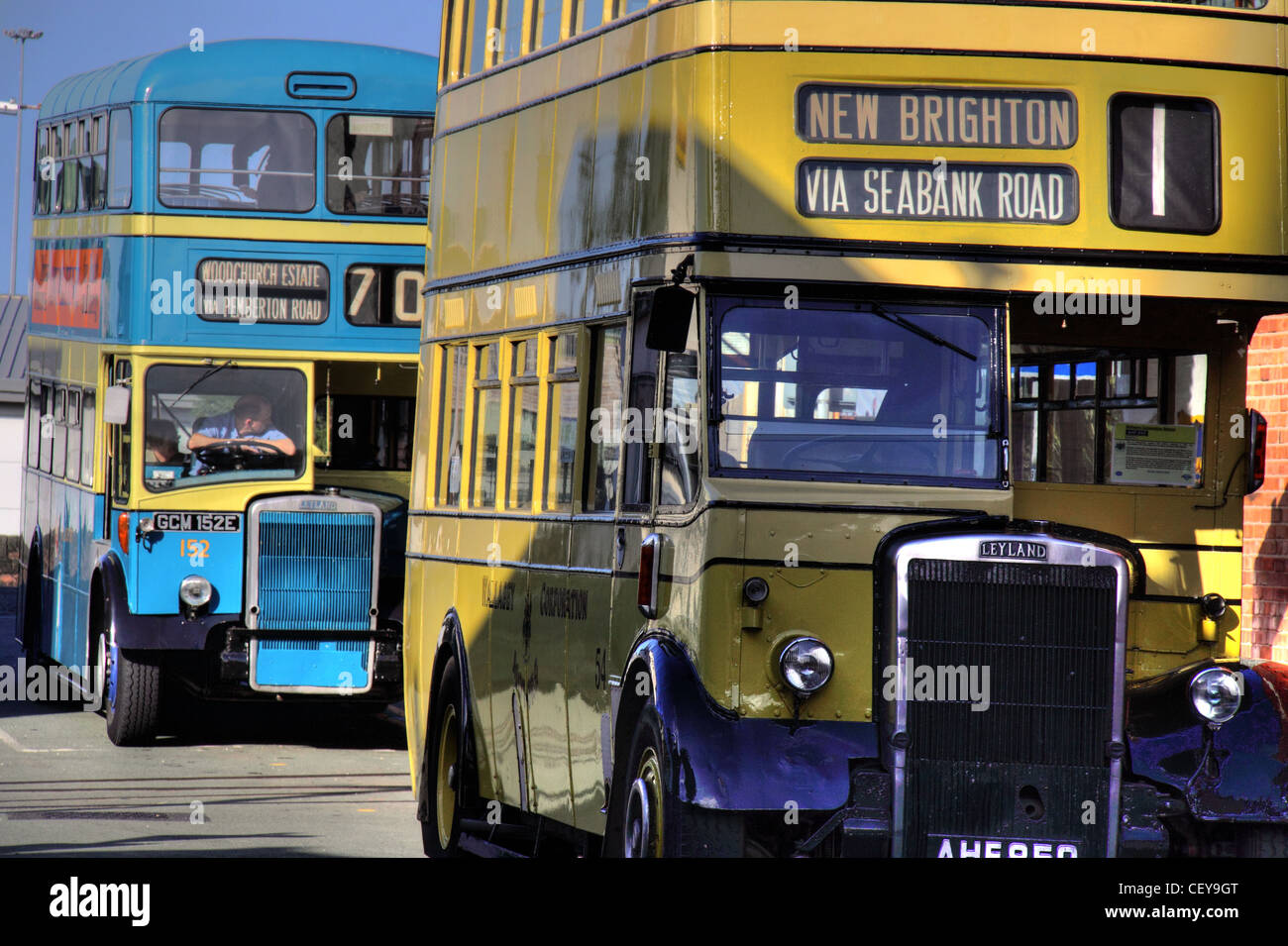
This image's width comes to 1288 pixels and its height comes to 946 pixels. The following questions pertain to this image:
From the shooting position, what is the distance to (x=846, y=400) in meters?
8.61

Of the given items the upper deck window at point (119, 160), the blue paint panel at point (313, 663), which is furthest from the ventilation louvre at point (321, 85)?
the blue paint panel at point (313, 663)

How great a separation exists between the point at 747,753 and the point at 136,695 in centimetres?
1012

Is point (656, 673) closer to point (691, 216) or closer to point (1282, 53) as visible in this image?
point (691, 216)

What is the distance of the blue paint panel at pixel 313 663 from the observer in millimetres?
17641

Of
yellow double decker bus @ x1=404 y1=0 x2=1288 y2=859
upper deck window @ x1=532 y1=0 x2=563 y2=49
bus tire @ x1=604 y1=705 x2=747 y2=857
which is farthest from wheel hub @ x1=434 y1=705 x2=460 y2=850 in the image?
upper deck window @ x1=532 y1=0 x2=563 y2=49

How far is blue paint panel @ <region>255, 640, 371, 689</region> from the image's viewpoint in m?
17.6

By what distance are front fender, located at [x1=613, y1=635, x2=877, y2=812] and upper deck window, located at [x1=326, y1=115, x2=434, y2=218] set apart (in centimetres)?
1032

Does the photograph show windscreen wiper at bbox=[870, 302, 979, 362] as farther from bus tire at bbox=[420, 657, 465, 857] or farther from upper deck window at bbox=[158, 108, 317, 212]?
upper deck window at bbox=[158, 108, 317, 212]

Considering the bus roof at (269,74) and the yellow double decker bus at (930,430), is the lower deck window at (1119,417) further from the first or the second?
the bus roof at (269,74)

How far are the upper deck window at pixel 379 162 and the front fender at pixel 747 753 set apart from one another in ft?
33.9

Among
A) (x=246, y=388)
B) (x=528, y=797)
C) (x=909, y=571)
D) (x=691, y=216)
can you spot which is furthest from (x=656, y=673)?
(x=246, y=388)

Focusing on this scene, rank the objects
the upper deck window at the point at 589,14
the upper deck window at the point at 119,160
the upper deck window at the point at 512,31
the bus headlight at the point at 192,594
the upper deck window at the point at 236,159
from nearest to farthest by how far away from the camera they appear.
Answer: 1. the upper deck window at the point at 589,14
2. the upper deck window at the point at 512,31
3. the bus headlight at the point at 192,594
4. the upper deck window at the point at 236,159
5. the upper deck window at the point at 119,160

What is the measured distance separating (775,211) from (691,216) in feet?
1.09

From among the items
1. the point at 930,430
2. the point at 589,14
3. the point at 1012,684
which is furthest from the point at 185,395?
the point at 1012,684
